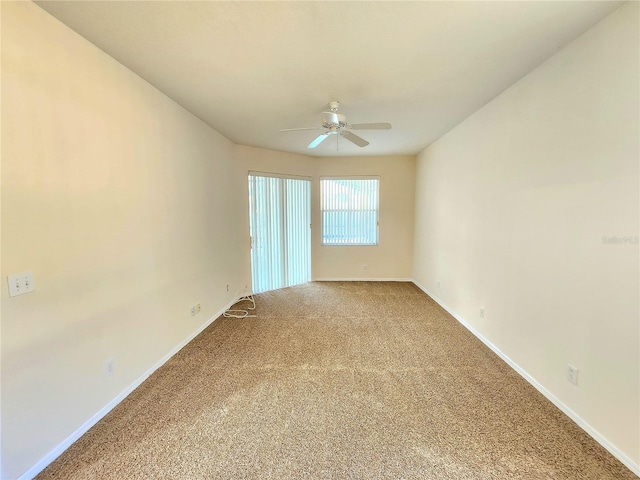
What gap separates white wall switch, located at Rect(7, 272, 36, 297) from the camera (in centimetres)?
129

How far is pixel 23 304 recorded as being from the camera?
135 centimetres

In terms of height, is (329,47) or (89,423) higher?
(329,47)

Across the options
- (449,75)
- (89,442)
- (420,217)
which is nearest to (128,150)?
(89,442)

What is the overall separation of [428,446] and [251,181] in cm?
391

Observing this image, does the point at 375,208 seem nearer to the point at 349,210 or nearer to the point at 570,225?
the point at 349,210

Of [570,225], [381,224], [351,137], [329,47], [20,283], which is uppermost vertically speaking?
[329,47]

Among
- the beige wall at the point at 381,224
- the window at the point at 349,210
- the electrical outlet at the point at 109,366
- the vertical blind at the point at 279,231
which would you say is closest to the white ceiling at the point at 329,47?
the vertical blind at the point at 279,231

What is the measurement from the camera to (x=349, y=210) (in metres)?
5.25

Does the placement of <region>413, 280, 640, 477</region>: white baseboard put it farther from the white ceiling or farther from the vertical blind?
the vertical blind

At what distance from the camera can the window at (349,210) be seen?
5.20 m

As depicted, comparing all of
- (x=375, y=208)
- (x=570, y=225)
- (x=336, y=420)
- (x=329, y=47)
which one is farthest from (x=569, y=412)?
(x=375, y=208)

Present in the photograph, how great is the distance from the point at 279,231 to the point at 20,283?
351 centimetres

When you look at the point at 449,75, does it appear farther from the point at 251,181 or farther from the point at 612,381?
the point at 251,181

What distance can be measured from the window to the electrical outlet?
12.6 ft
